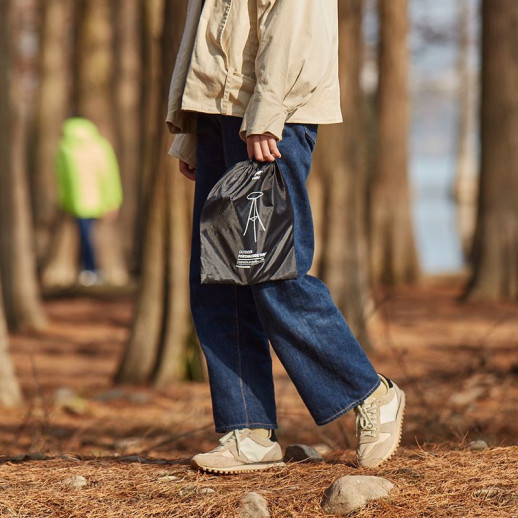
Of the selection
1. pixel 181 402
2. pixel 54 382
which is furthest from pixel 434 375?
pixel 54 382

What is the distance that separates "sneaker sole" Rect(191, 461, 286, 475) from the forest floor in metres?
0.03

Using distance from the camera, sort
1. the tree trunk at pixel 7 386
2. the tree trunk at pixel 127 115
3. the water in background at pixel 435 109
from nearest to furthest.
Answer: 1. the tree trunk at pixel 7 386
2. the tree trunk at pixel 127 115
3. the water in background at pixel 435 109

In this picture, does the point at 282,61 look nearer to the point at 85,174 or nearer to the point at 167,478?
the point at 167,478

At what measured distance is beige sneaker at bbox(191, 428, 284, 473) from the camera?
363 cm

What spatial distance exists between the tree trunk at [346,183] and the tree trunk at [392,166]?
5166mm

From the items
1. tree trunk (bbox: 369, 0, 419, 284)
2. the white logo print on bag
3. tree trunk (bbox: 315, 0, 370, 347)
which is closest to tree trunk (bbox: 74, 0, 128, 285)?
tree trunk (bbox: 369, 0, 419, 284)

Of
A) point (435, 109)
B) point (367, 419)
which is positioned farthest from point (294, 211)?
point (435, 109)

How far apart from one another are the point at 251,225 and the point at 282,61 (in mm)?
560

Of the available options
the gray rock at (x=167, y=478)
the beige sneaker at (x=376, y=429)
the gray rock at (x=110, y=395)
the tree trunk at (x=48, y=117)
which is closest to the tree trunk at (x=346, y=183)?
the gray rock at (x=110, y=395)

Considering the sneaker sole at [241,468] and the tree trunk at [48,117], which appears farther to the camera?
the tree trunk at [48,117]

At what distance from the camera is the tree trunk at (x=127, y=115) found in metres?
16.4

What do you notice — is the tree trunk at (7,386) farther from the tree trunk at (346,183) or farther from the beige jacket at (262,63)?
the beige jacket at (262,63)

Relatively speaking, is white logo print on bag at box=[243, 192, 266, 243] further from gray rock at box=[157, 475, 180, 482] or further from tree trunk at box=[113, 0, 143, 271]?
tree trunk at box=[113, 0, 143, 271]

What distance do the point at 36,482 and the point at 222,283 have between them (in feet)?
3.37
